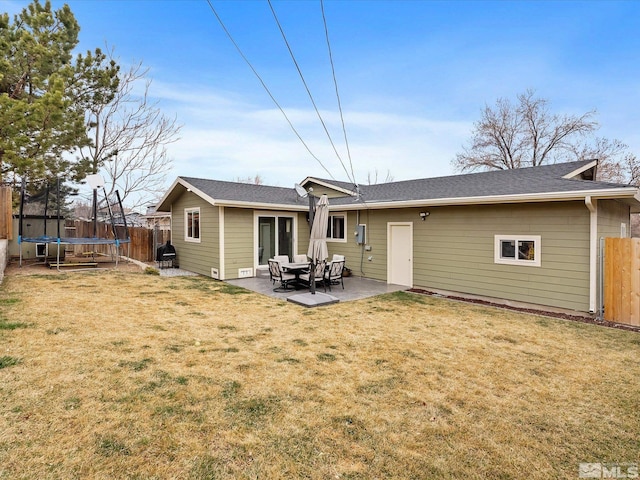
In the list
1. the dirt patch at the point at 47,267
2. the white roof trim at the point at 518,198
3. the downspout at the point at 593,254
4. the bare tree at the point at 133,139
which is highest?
the bare tree at the point at 133,139

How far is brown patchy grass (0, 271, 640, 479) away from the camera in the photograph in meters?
2.39

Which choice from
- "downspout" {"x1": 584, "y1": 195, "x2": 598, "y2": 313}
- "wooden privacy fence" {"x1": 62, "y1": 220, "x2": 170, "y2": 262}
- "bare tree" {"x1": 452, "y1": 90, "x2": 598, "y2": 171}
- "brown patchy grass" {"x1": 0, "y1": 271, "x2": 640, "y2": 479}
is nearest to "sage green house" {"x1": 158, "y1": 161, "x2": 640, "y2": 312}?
"downspout" {"x1": 584, "y1": 195, "x2": 598, "y2": 313}

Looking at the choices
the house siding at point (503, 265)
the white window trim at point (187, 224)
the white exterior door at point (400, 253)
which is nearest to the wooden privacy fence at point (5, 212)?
the white window trim at point (187, 224)

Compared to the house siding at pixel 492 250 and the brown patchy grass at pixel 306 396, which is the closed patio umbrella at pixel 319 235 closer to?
the brown patchy grass at pixel 306 396

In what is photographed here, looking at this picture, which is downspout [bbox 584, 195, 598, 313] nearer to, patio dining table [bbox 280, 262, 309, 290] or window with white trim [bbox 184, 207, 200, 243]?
patio dining table [bbox 280, 262, 309, 290]

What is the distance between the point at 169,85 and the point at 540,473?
64.9 feet

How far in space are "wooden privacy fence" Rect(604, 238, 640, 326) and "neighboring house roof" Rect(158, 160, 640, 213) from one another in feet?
3.01

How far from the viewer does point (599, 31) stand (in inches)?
494

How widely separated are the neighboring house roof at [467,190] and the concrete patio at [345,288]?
2.31 m

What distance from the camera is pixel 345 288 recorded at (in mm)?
9281

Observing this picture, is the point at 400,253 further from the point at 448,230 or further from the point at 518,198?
the point at 518,198

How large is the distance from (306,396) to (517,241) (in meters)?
6.54

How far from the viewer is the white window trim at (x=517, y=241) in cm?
733

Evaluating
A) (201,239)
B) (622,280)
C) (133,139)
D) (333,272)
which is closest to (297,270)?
(333,272)
